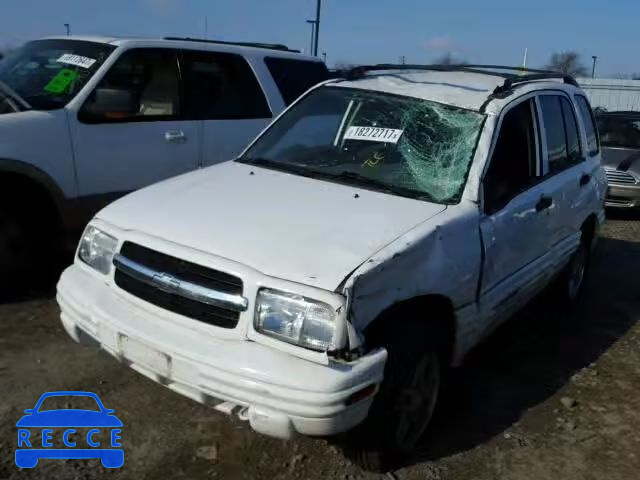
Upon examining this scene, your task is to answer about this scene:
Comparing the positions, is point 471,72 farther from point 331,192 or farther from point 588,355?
point 588,355

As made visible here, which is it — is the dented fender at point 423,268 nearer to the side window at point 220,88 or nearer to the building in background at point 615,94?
the side window at point 220,88

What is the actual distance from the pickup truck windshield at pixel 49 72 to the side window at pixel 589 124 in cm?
389

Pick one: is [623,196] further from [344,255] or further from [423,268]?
[344,255]

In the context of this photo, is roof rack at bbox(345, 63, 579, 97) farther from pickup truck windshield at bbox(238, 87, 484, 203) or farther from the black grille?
the black grille

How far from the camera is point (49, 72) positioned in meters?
5.21

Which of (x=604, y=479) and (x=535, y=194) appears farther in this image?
(x=535, y=194)

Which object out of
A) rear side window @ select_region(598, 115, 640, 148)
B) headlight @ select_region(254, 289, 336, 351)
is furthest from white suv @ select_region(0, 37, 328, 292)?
rear side window @ select_region(598, 115, 640, 148)

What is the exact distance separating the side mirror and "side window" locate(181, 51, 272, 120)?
2.16 feet

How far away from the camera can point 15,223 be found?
189 inches

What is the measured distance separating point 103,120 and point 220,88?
4.27ft

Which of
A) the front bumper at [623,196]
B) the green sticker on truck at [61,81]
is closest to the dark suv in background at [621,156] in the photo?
the front bumper at [623,196]

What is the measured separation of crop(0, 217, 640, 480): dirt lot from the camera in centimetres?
304

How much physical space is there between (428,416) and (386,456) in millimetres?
339

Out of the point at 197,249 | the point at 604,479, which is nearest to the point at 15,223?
the point at 197,249
